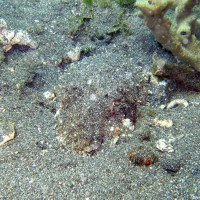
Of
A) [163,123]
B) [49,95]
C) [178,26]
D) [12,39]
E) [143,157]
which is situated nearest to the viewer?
[143,157]

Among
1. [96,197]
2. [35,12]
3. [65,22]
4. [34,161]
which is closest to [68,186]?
[96,197]

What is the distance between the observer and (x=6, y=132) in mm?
3543

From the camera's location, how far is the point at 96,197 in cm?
282

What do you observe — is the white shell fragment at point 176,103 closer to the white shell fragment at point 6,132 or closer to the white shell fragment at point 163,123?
the white shell fragment at point 163,123

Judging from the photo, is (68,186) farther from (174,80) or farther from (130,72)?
(174,80)

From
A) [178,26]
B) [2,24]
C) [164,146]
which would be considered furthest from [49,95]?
[178,26]

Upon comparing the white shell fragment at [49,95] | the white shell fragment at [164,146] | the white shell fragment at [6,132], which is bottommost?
the white shell fragment at [6,132]

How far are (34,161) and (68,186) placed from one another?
0.62m

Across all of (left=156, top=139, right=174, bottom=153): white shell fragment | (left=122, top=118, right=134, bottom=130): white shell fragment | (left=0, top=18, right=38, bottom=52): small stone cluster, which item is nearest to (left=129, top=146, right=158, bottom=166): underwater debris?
(left=156, top=139, right=174, bottom=153): white shell fragment

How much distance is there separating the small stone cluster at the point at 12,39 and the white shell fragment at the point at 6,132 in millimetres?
1631

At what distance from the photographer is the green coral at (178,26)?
3.58 meters

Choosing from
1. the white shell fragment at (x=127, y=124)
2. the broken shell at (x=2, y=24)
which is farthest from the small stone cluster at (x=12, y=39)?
the white shell fragment at (x=127, y=124)

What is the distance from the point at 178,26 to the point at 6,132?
2.95 meters

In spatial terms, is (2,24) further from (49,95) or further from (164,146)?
(164,146)
